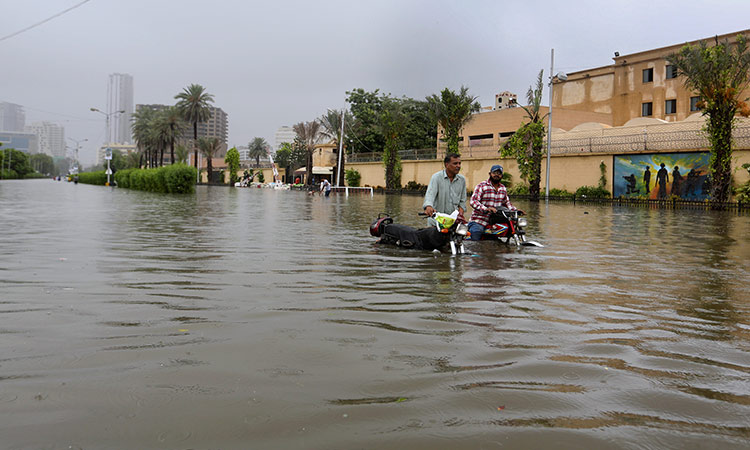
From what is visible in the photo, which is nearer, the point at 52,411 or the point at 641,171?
the point at 52,411

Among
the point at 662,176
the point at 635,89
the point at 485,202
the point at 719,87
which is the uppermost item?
the point at 635,89

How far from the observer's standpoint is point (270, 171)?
93438 mm

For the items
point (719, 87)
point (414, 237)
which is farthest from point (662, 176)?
point (414, 237)

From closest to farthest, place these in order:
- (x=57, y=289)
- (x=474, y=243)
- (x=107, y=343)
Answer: (x=107, y=343)
(x=57, y=289)
(x=474, y=243)

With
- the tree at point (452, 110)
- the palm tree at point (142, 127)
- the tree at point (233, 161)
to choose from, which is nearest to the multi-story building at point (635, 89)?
the tree at point (452, 110)

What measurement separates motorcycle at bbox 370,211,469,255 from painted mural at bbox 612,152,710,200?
82.4ft

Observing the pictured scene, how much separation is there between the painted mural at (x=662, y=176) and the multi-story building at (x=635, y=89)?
12.8m

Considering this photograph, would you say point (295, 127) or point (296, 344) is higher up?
point (295, 127)

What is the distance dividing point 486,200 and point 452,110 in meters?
35.3

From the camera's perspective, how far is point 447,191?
880 centimetres

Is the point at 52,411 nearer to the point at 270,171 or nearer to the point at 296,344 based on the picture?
the point at 296,344

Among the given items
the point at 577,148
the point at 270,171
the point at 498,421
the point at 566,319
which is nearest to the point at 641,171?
the point at 577,148

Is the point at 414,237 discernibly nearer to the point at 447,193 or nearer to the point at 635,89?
the point at 447,193

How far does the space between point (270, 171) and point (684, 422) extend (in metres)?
93.3
